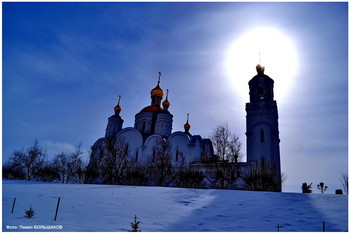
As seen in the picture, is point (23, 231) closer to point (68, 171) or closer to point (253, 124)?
point (253, 124)

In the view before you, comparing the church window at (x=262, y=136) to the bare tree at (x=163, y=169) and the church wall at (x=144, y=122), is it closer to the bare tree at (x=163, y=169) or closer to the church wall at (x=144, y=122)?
the bare tree at (x=163, y=169)

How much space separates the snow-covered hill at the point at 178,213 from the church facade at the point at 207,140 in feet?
43.6

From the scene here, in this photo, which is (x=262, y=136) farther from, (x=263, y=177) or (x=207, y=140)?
(x=263, y=177)

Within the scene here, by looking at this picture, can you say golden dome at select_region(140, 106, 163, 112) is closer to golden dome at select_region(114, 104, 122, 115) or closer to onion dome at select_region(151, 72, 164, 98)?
onion dome at select_region(151, 72, 164, 98)

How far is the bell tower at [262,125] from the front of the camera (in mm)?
22328

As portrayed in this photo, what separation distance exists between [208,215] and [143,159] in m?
21.3

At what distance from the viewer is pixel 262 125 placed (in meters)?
23.6

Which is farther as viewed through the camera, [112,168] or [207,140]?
[207,140]

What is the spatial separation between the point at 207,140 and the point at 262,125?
697cm

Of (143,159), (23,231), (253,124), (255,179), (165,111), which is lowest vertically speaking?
(23,231)

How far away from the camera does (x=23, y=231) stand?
3.88 m

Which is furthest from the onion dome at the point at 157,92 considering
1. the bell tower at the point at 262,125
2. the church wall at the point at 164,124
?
the bell tower at the point at 262,125

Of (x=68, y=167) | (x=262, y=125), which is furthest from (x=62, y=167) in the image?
(x=262, y=125)

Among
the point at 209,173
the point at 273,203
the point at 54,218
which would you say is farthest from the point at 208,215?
the point at 209,173
